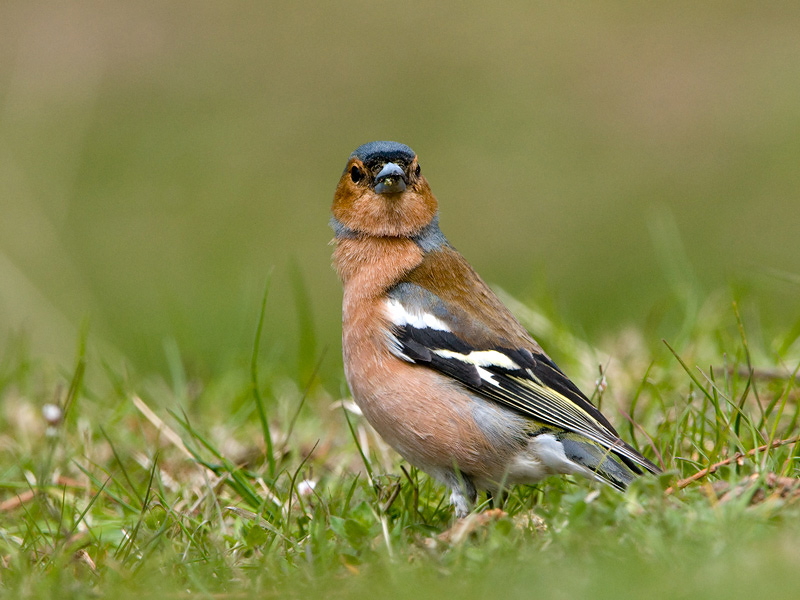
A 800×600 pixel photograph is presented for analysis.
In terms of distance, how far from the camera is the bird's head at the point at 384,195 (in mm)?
4750

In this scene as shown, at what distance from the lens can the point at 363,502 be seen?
3732 mm

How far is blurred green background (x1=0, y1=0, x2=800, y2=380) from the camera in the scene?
37.2 ft

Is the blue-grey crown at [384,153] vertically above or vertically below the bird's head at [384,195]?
above

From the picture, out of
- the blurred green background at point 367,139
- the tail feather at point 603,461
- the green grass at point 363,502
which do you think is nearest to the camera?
the green grass at point 363,502

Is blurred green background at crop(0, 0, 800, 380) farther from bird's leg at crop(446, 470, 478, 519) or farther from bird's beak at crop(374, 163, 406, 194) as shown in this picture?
bird's leg at crop(446, 470, 478, 519)

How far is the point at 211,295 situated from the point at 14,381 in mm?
4171

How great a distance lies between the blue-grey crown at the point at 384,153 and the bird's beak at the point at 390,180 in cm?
6

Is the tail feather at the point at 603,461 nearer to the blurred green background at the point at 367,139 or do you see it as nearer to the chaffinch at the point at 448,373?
the chaffinch at the point at 448,373

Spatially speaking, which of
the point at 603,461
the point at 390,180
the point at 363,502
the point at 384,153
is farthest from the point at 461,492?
the point at 384,153

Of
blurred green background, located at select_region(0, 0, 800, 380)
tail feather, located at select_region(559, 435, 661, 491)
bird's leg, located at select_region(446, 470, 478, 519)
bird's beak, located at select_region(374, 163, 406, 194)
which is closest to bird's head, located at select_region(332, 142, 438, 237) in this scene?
bird's beak, located at select_region(374, 163, 406, 194)

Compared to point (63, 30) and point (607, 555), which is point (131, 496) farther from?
point (63, 30)

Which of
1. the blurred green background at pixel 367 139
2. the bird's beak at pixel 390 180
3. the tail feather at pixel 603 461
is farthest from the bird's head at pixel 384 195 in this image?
the blurred green background at pixel 367 139

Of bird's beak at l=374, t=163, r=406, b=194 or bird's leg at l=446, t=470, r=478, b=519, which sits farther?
bird's beak at l=374, t=163, r=406, b=194

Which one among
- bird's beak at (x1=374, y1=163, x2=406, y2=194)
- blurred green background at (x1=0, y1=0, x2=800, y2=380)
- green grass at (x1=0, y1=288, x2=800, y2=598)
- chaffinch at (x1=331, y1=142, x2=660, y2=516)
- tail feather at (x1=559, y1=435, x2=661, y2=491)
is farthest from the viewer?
blurred green background at (x1=0, y1=0, x2=800, y2=380)
